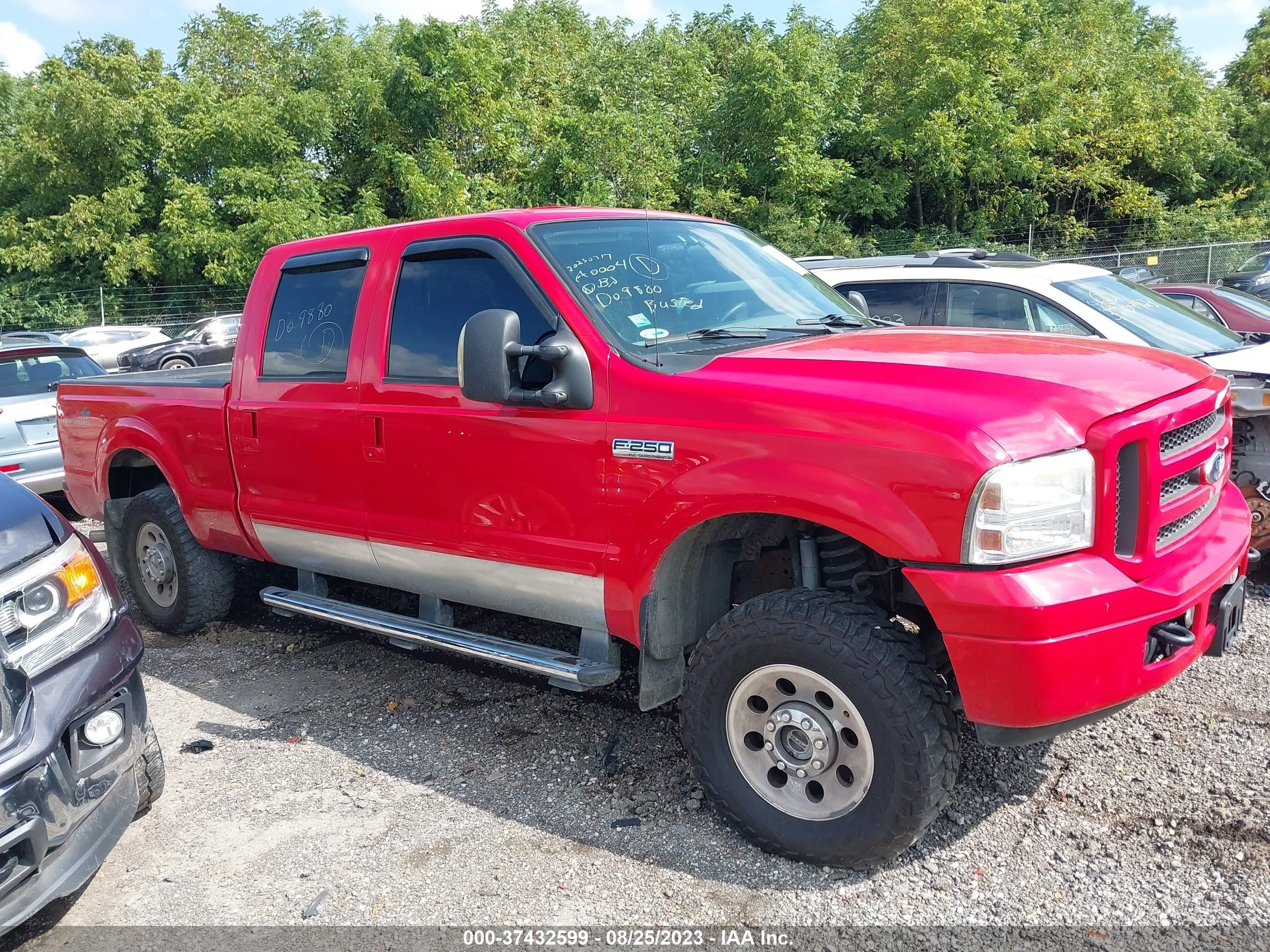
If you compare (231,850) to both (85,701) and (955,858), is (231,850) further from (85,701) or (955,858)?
(955,858)

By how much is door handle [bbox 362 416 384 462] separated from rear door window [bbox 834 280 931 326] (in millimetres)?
3764

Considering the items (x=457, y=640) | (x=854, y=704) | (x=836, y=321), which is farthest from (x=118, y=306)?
(x=854, y=704)

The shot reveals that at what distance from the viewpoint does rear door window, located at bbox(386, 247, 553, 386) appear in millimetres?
3900

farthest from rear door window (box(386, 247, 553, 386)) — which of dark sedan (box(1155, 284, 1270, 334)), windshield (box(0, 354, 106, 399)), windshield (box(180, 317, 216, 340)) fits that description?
windshield (box(180, 317, 216, 340))

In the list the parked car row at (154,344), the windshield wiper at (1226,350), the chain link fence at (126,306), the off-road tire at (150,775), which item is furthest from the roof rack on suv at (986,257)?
the chain link fence at (126,306)

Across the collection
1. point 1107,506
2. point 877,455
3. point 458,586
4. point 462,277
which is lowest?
point 458,586

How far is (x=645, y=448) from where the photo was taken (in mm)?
3361

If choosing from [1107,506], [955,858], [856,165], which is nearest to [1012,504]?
[1107,506]

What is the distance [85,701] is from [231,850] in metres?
0.89

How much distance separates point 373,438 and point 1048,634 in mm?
2690

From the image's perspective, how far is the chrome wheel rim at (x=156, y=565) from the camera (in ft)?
18.6

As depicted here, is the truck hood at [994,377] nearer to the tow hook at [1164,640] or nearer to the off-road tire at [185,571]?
the tow hook at [1164,640]

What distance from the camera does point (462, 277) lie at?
13.3 feet

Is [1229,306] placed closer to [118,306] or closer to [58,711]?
[58,711]
